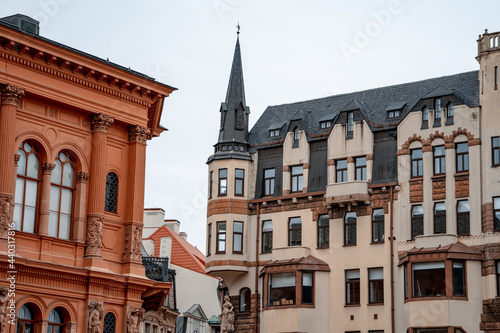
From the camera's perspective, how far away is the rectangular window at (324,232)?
2308 inches

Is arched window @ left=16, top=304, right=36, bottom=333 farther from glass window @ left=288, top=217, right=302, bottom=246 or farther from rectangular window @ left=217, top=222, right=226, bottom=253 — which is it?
glass window @ left=288, top=217, right=302, bottom=246

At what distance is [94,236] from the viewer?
37.0m

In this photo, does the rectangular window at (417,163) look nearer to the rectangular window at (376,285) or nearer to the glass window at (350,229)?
the glass window at (350,229)

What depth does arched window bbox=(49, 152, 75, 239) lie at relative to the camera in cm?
3662

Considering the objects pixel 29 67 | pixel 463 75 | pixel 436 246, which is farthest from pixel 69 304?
pixel 463 75

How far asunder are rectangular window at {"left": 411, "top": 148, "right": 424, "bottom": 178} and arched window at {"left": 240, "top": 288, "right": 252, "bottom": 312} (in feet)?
42.1

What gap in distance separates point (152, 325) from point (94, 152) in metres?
28.1

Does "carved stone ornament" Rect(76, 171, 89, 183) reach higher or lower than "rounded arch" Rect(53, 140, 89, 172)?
lower

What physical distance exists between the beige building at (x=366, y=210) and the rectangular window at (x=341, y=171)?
0.07 metres

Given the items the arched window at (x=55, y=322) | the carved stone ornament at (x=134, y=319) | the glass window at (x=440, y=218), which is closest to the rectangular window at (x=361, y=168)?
the glass window at (x=440, y=218)

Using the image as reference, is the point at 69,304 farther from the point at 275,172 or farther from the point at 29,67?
the point at 275,172

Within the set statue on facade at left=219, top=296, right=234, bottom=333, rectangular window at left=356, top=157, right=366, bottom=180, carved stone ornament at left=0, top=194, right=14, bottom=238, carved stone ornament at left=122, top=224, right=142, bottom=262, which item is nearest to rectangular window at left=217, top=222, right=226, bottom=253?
statue on facade at left=219, top=296, right=234, bottom=333

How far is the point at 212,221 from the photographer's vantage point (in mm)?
61406

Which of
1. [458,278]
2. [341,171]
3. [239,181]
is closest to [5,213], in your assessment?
[458,278]
